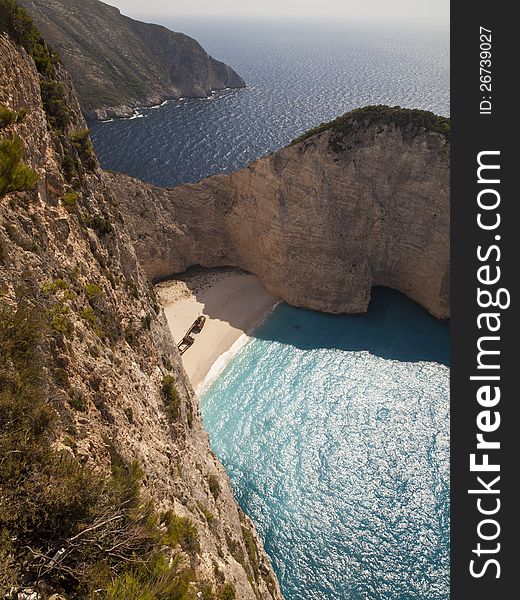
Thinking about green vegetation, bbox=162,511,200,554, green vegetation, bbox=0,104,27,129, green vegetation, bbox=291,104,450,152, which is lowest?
green vegetation, bbox=162,511,200,554

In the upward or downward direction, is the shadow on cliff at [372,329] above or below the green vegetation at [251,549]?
above

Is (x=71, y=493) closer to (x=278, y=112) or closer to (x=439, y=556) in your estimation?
(x=439, y=556)

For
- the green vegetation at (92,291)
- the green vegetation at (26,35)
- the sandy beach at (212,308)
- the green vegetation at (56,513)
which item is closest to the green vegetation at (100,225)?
the green vegetation at (92,291)

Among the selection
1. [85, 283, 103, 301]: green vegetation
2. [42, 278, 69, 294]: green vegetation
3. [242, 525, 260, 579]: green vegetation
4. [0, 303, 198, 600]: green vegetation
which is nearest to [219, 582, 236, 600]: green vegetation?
[0, 303, 198, 600]: green vegetation

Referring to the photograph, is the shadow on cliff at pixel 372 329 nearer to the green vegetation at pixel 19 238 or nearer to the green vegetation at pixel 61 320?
the green vegetation at pixel 61 320

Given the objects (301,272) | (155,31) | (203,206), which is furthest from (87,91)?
(301,272)

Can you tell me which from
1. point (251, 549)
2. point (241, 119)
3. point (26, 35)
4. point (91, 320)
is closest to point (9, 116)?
point (26, 35)

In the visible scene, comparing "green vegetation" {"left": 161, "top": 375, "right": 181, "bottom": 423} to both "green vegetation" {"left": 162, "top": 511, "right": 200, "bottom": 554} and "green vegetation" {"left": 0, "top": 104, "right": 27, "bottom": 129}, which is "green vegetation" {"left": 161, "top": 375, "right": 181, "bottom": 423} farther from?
"green vegetation" {"left": 0, "top": 104, "right": 27, "bottom": 129}
